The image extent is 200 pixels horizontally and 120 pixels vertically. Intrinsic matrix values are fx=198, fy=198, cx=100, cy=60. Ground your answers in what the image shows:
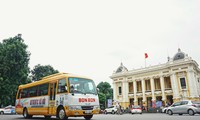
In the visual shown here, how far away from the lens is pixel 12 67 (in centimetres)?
3453

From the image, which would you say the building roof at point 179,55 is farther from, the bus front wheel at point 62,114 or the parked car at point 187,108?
the bus front wheel at point 62,114

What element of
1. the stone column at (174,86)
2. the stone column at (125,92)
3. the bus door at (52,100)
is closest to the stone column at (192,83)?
the stone column at (174,86)

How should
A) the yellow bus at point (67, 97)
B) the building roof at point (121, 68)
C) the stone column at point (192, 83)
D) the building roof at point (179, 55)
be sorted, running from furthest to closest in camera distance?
the building roof at point (121, 68)
the building roof at point (179, 55)
the stone column at point (192, 83)
the yellow bus at point (67, 97)

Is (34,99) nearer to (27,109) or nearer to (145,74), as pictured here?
(27,109)

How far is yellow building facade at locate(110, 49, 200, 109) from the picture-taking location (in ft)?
122

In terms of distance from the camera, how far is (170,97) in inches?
1609

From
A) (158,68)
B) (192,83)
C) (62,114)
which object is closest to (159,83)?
(158,68)

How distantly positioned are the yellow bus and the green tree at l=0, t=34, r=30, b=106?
21.3 m

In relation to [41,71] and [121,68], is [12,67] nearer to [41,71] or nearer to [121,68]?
Answer: [41,71]

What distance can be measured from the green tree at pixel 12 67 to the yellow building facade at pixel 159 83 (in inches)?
870

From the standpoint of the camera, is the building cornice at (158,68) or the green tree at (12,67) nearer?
the green tree at (12,67)

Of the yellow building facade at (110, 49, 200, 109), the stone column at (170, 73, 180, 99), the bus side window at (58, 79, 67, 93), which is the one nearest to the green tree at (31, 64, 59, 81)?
the yellow building facade at (110, 49, 200, 109)

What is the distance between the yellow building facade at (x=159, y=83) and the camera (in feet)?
122

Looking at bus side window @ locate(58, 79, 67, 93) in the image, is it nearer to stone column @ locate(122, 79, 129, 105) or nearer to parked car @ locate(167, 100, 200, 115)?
parked car @ locate(167, 100, 200, 115)
